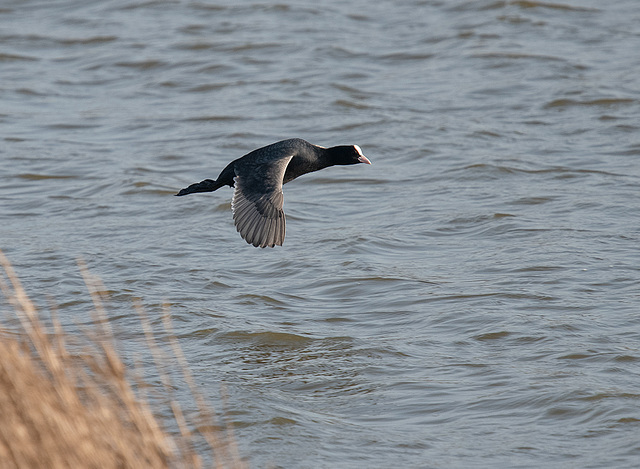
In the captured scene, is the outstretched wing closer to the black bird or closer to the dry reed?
the black bird

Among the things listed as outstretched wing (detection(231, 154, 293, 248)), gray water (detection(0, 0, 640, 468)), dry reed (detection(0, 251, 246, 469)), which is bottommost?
gray water (detection(0, 0, 640, 468))

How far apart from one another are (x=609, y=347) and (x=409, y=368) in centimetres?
131

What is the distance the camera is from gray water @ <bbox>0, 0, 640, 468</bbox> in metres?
5.99

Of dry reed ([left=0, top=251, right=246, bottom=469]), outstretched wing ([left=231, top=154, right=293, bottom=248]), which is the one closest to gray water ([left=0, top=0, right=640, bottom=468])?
outstretched wing ([left=231, top=154, right=293, bottom=248])

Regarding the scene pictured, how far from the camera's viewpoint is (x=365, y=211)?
1012 centimetres

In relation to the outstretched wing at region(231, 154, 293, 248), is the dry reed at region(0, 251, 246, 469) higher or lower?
higher

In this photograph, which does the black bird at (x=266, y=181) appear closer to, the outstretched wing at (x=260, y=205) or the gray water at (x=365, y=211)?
the outstretched wing at (x=260, y=205)

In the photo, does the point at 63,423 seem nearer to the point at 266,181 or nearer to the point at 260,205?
the point at 260,205

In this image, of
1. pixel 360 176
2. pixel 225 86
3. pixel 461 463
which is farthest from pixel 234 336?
pixel 225 86

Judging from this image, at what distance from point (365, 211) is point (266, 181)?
2995 millimetres

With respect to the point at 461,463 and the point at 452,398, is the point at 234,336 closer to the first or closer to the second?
the point at 452,398

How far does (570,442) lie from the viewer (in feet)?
18.0

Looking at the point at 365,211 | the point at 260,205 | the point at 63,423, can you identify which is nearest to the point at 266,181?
the point at 260,205

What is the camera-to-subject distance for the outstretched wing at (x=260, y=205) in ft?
22.8
